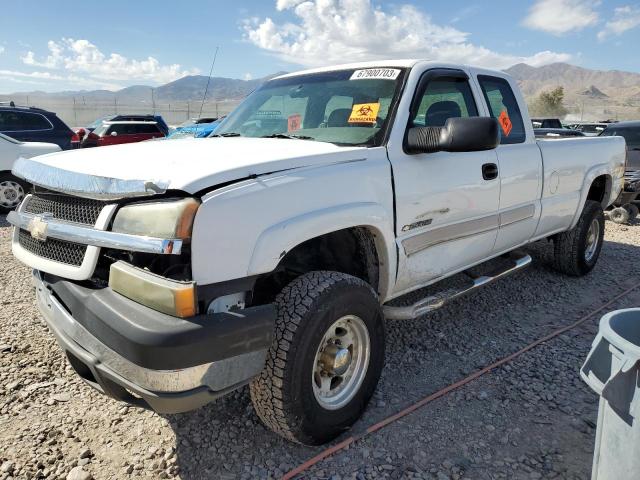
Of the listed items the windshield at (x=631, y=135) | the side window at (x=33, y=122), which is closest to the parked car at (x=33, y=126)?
the side window at (x=33, y=122)

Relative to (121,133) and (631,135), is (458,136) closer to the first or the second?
(631,135)

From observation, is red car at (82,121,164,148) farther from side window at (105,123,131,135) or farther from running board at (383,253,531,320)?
running board at (383,253,531,320)

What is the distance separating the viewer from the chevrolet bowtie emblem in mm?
2381

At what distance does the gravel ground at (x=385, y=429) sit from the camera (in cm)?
244

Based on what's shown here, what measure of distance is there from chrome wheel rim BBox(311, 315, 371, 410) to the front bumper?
48 centimetres

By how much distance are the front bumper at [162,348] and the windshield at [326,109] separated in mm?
1390

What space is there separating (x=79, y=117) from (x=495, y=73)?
47.5 metres

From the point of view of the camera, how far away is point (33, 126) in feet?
34.3

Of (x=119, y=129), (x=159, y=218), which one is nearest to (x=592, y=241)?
(x=159, y=218)

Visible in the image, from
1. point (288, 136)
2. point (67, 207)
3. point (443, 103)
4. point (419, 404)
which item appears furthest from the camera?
point (443, 103)

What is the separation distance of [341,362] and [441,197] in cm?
124

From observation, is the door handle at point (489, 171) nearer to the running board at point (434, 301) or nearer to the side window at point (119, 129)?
the running board at point (434, 301)

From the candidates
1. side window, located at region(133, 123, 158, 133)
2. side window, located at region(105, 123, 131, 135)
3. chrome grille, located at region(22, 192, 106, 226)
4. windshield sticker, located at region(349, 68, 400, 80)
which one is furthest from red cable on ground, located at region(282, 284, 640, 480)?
side window, located at region(133, 123, 158, 133)

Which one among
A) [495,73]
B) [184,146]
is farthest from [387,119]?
[495,73]
